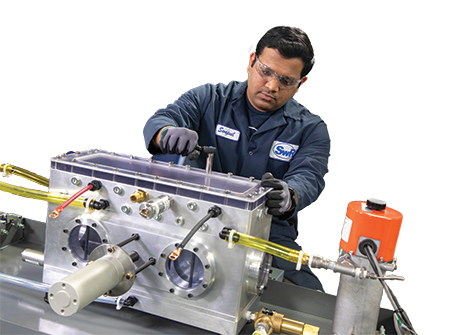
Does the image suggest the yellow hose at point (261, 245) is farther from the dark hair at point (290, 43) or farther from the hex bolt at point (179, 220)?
the dark hair at point (290, 43)

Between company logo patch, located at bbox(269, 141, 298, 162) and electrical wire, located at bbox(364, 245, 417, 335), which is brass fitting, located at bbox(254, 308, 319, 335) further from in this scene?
company logo patch, located at bbox(269, 141, 298, 162)

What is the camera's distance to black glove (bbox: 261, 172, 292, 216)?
4.49 ft

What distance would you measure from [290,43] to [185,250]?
104cm

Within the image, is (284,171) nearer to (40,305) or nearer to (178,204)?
(178,204)

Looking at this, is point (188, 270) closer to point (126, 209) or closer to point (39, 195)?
point (126, 209)

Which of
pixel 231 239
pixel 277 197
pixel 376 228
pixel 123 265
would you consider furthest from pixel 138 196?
pixel 376 228

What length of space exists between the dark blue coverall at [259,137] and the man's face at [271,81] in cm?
10

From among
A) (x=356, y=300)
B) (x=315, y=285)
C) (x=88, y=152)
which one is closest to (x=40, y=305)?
(x=88, y=152)

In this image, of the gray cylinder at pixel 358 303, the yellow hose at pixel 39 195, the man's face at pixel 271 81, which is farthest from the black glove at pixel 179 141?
the gray cylinder at pixel 358 303

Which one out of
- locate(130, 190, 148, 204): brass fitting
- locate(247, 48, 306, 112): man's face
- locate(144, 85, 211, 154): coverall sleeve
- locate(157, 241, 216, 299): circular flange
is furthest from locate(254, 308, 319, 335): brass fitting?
locate(247, 48, 306, 112): man's face

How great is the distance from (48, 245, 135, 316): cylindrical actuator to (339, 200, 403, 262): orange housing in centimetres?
66

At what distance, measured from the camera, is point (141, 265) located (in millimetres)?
1358

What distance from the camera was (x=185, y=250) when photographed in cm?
132

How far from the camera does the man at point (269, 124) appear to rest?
189 cm
